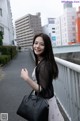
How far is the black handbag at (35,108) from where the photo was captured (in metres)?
2.78

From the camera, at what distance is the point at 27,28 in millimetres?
108250

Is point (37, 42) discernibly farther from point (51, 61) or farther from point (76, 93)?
point (76, 93)

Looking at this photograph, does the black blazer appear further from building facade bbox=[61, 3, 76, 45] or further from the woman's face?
building facade bbox=[61, 3, 76, 45]

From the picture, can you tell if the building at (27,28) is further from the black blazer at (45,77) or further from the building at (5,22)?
the black blazer at (45,77)

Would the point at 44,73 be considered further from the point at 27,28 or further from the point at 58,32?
the point at 27,28

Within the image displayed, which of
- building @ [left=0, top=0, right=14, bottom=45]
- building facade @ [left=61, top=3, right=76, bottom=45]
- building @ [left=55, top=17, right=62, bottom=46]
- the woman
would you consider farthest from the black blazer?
building @ [left=55, top=17, right=62, bottom=46]

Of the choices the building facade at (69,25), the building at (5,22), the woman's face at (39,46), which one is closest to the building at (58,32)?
the building facade at (69,25)

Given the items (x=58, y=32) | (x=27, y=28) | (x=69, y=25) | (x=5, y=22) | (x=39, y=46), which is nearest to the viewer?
(x=39, y=46)

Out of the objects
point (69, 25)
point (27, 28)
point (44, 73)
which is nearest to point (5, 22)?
point (69, 25)

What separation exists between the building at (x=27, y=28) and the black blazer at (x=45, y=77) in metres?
97.9

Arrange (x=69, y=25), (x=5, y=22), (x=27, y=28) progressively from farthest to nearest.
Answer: (x=27, y=28)
(x=69, y=25)
(x=5, y=22)

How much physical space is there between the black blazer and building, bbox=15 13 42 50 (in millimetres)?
97887

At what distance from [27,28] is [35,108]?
106m

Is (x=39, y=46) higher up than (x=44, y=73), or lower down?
higher up
